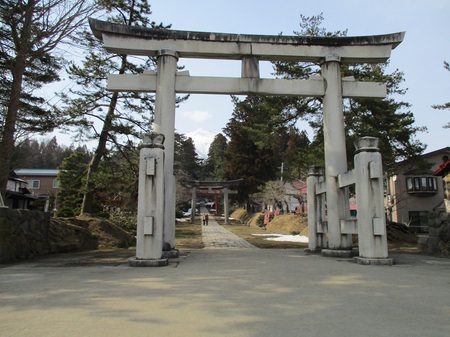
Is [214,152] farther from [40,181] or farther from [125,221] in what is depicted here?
[125,221]

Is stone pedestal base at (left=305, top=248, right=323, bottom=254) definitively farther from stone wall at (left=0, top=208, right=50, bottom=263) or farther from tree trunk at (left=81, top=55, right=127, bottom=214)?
tree trunk at (left=81, top=55, right=127, bottom=214)

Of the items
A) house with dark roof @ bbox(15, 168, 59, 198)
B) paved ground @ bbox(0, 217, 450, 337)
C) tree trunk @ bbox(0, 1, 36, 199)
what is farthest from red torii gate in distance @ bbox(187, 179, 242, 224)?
paved ground @ bbox(0, 217, 450, 337)

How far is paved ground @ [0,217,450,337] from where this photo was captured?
11.0 ft

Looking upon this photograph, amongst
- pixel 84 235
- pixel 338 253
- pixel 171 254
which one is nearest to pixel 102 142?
pixel 84 235

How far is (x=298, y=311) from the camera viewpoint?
394 centimetres

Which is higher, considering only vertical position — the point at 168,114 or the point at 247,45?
the point at 247,45

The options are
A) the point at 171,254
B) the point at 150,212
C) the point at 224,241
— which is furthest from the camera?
the point at 224,241

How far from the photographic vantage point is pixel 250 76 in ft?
32.2

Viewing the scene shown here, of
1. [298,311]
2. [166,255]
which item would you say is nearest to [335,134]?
[166,255]

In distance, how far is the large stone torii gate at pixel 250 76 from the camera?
9336 millimetres

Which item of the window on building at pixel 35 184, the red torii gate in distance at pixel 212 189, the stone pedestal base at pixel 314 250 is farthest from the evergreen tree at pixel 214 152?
the stone pedestal base at pixel 314 250

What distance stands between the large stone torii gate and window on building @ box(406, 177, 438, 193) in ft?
80.7

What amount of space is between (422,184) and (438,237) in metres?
23.4

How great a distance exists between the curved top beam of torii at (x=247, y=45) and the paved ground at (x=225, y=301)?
5974 millimetres
